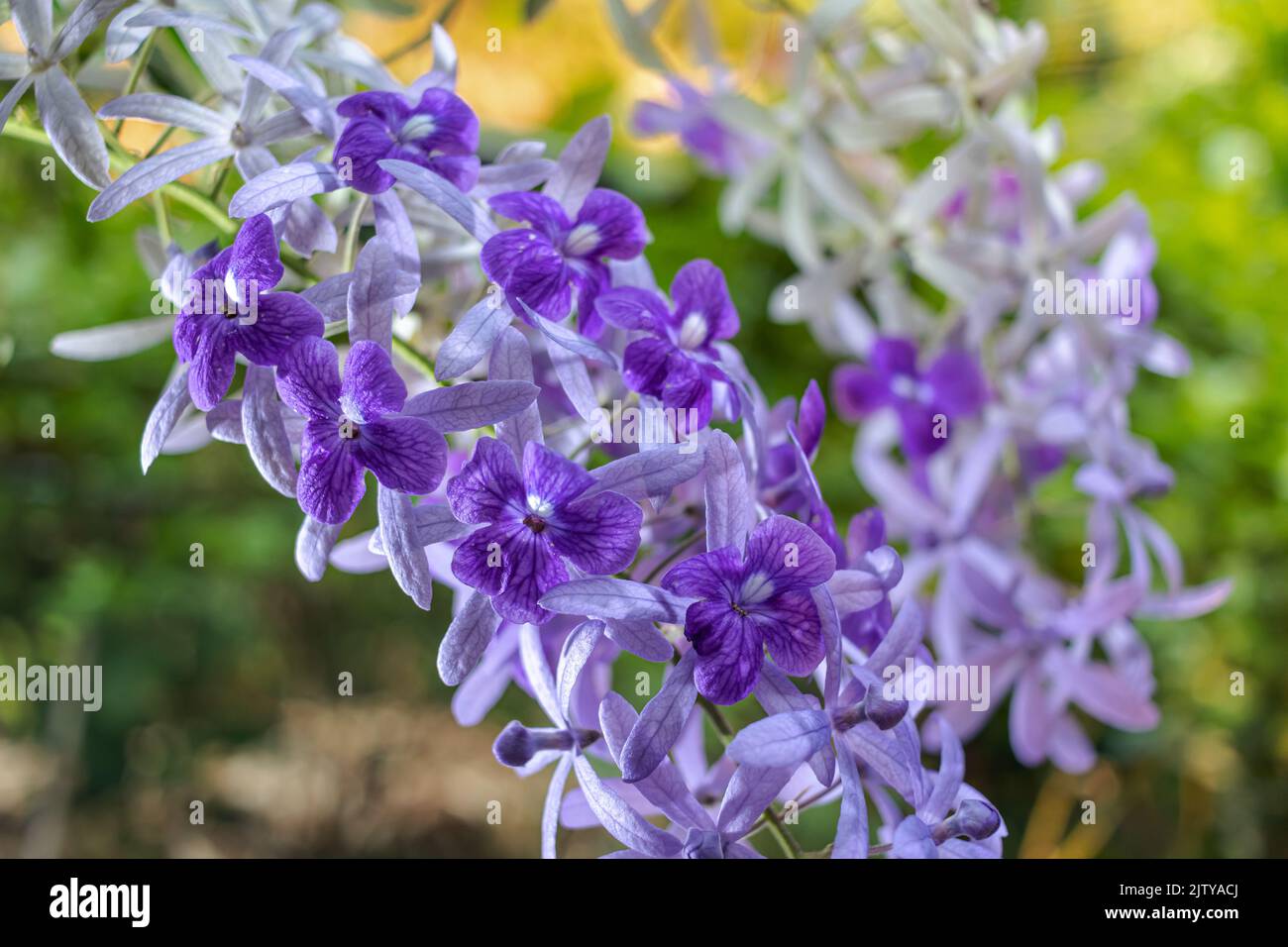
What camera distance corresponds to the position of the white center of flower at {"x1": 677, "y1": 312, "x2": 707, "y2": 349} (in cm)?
27

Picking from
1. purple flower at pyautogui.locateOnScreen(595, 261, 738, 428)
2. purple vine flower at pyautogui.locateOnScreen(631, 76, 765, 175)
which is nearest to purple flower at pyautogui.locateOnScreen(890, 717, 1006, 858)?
purple flower at pyautogui.locateOnScreen(595, 261, 738, 428)

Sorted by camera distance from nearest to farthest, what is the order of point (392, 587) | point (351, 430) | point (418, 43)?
point (351, 430)
point (418, 43)
point (392, 587)

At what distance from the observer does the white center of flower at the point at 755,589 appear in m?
0.24

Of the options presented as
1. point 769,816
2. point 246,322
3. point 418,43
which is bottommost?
point 769,816

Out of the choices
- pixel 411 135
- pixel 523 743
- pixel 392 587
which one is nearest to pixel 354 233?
pixel 411 135

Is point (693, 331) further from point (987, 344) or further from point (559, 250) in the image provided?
point (987, 344)

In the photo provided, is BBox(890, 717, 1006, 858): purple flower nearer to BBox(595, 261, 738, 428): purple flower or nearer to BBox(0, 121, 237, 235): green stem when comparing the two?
BBox(595, 261, 738, 428): purple flower

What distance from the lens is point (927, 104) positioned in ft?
1.55

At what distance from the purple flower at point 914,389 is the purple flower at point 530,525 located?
0.27 m

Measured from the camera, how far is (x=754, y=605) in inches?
9.4

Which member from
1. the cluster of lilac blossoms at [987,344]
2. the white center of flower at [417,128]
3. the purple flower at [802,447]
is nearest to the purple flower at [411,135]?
the white center of flower at [417,128]

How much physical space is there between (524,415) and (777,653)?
3.1 inches

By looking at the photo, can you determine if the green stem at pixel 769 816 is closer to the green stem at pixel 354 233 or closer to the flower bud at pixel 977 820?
the flower bud at pixel 977 820

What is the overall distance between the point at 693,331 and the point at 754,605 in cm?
8
